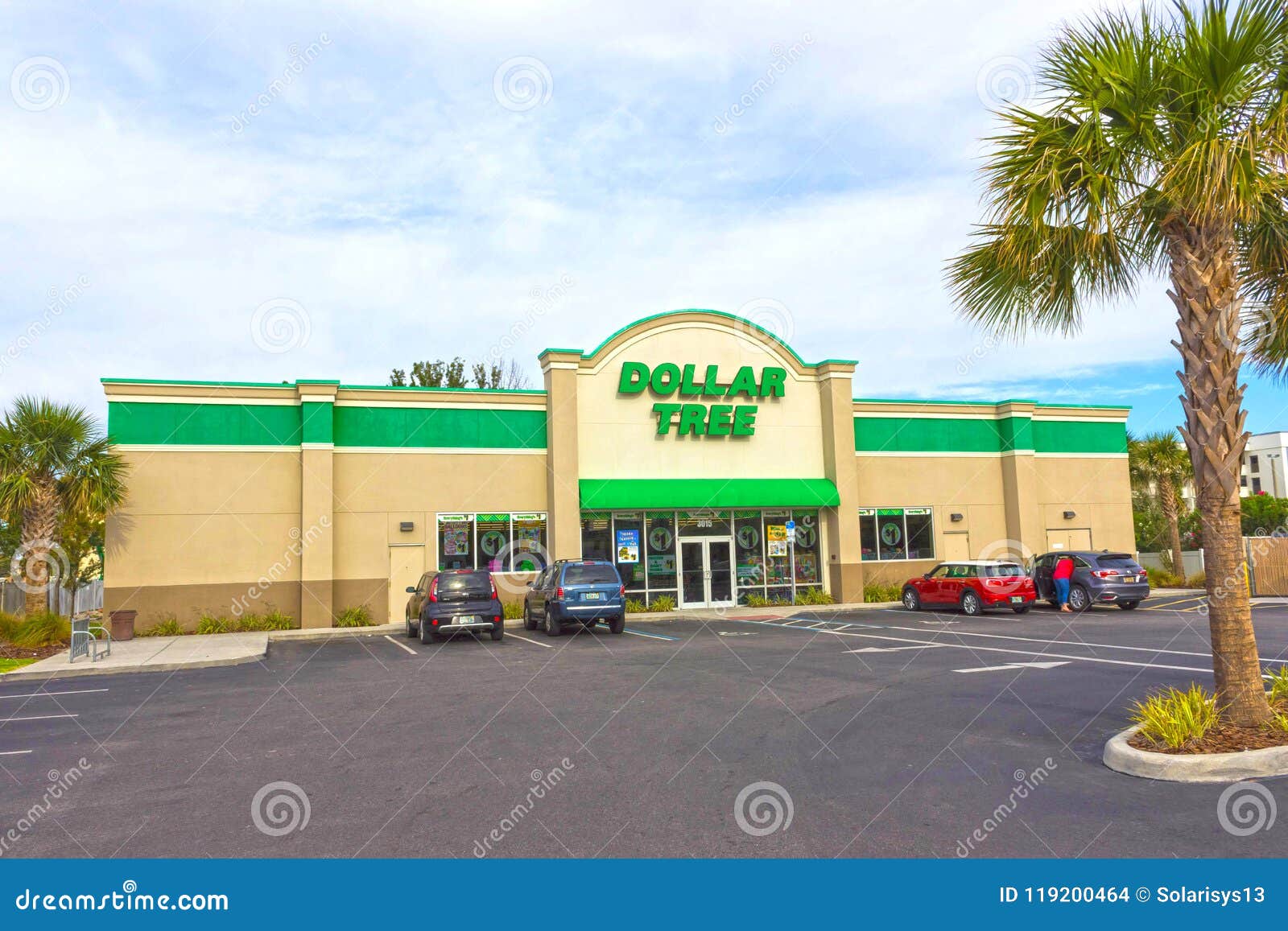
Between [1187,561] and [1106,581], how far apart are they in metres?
14.7

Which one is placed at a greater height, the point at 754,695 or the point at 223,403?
the point at 223,403

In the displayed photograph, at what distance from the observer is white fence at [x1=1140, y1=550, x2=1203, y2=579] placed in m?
34.8

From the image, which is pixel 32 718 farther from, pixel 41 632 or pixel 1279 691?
pixel 1279 691

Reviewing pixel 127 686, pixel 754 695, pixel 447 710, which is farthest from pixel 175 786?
pixel 127 686

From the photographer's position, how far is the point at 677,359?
28.7 m

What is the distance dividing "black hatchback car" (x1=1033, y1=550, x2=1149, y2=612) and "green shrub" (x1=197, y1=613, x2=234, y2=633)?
21574 millimetres

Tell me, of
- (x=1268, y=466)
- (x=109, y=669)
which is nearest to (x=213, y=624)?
(x=109, y=669)

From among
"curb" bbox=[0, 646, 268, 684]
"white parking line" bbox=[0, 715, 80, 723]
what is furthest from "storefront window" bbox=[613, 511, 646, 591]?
"white parking line" bbox=[0, 715, 80, 723]

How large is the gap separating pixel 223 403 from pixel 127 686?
12.1 metres

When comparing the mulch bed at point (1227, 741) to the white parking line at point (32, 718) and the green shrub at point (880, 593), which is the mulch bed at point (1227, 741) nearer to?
the white parking line at point (32, 718)

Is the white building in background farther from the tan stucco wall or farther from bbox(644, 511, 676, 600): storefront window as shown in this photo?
bbox(644, 511, 676, 600): storefront window

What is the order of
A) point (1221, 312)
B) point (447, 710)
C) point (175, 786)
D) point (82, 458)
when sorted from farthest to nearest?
point (82, 458)
point (447, 710)
point (1221, 312)
point (175, 786)

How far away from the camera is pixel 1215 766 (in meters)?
6.96

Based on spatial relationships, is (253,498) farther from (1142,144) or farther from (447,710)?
(1142,144)
